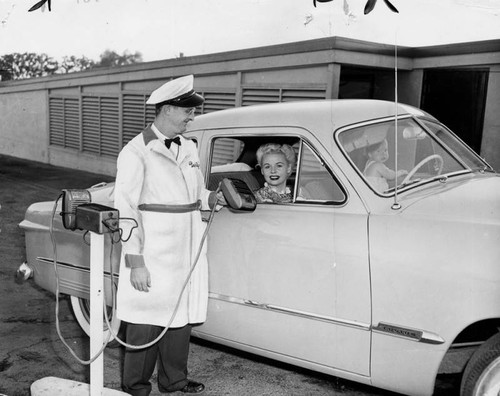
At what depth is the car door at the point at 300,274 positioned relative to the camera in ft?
10.2

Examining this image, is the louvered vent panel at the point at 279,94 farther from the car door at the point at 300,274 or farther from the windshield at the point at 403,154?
the car door at the point at 300,274

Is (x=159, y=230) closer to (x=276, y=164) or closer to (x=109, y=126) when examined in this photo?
(x=276, y=164)

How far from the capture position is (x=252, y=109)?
3814mm

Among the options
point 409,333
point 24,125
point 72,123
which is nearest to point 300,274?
point 409,333

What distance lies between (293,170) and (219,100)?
29.4ft

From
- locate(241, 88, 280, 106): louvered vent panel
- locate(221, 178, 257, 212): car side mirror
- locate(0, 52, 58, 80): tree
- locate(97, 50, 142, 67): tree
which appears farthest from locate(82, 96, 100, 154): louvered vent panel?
locate(221, 178, 257, 212): car side mirror

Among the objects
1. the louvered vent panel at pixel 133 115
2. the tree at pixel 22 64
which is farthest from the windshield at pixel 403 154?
the tree at pixel 22 64

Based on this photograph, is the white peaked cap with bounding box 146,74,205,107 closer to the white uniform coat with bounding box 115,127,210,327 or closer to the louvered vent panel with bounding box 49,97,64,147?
the white uniform coat with bounding box 115,127,210,327

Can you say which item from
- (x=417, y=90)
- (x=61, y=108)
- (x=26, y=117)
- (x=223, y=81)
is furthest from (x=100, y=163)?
(x=417, y=90)

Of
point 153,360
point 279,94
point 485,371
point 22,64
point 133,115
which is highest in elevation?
point 22,64

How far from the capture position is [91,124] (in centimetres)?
1795

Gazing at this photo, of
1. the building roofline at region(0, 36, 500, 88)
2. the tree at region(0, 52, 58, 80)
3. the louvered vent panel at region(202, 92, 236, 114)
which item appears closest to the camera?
the building roofline at region(0, 36, 500, 88)

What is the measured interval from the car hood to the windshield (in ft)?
0.43

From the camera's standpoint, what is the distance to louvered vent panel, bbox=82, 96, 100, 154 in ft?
57.8
